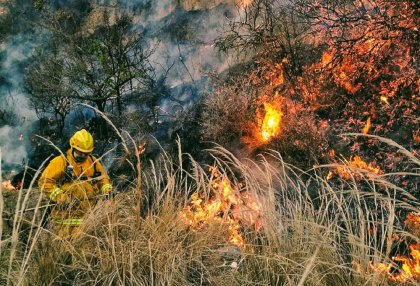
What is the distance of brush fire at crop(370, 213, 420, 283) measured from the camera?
6.66ft

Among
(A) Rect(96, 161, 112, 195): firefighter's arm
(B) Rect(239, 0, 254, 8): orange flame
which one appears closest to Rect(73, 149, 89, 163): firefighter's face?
(A) Rect(96, 161, 112, 195): firefighter's arm

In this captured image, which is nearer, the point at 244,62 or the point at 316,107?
the point at 316,107

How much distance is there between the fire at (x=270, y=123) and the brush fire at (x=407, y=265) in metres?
4.33

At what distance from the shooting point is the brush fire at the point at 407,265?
203cm

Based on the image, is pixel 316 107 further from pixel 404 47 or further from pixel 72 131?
pixel 72 131

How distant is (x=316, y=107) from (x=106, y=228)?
8764mm

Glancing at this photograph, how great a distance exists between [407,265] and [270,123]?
21.9ft

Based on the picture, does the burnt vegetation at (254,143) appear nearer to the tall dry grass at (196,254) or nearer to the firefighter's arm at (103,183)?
the tall dry grass at (196,254)

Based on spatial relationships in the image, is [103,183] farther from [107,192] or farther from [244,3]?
[244,3]

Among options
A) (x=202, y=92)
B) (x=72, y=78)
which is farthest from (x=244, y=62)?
(x=72, y=78)

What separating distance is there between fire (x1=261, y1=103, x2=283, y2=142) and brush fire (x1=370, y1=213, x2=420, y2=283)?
14.2 feet

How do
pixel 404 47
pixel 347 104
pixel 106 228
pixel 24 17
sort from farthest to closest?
pixel 24 17
pixel 347 104
pixel 404 47
pixel 106 228

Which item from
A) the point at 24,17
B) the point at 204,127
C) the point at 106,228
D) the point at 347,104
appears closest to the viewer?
the point at 106,228

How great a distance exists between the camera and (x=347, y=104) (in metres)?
10.1
